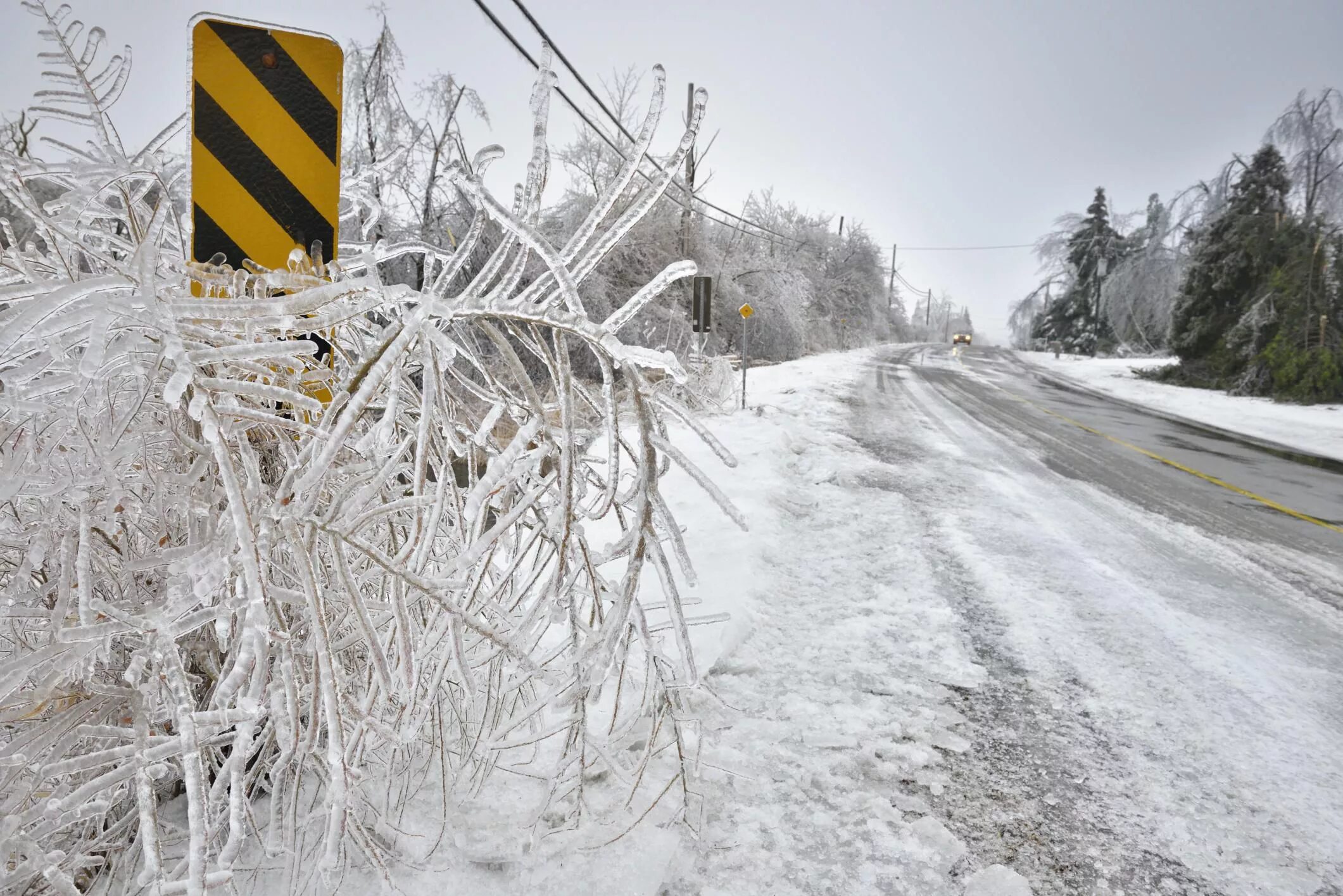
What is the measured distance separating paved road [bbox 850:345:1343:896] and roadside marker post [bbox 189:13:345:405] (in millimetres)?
2511

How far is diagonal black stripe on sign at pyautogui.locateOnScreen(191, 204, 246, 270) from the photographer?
1686 mm

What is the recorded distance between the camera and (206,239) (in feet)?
5.57

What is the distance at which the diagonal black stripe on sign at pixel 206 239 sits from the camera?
5.53ft

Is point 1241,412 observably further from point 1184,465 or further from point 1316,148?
point 1316,148

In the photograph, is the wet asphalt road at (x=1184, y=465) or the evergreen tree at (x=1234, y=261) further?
the evergreen tree at (x=1234, y=261)

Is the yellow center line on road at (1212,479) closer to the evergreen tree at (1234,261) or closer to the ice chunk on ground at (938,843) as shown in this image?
the ice chunk on ground at (938,843)

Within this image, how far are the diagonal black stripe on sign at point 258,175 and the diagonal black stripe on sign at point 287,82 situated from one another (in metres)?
0.13

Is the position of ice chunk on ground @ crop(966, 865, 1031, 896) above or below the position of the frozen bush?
below

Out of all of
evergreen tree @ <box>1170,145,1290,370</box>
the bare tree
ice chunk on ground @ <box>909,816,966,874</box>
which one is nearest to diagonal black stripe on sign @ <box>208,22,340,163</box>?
ice chunk on ground @ <box>909,816,966,874</box>

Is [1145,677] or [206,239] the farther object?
[1145,677]

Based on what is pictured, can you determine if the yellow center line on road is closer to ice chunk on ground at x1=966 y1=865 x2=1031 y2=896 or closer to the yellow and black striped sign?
ice chunk on ground at x1=966 y1=865 x2=1031 y2=896

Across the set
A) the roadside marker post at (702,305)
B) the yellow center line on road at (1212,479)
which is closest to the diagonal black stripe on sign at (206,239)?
the yellow center line on road at (1212,479)

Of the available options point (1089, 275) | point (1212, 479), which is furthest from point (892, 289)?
point (1212, 479)

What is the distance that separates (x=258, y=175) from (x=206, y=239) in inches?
8.5
